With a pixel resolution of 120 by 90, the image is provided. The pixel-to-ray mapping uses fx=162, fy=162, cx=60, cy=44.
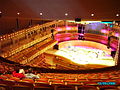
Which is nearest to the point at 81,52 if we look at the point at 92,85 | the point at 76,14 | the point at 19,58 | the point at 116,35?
the point at 116,35

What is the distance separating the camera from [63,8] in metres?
7.50

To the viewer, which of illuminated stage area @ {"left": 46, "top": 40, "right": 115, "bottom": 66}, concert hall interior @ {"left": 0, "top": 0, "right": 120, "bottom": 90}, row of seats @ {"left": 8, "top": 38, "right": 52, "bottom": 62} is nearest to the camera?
concert hall interior @ {"left": 0, "top": 0, "right": 120, "bottom": 90}

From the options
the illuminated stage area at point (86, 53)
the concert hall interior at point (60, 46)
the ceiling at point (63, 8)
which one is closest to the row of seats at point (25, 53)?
the concert hall interior at point (60, 46)

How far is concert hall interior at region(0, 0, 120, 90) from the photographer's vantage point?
5160mm

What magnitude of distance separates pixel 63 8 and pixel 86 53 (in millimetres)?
9874

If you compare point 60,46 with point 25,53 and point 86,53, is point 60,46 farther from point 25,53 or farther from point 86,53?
point 25,53

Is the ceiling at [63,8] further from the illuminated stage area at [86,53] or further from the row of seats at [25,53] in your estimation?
the illuminated stage area at [86,53]

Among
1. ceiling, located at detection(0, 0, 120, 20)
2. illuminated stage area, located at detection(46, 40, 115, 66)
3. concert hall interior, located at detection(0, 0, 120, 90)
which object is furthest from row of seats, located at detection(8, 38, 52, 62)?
ceiling, located at detection(0, 0, 120, 20)

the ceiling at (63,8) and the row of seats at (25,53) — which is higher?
the ceiling at (63,8)

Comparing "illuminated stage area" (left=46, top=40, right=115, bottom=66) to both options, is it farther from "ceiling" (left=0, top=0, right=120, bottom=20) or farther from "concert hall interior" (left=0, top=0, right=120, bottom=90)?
"ceiling" (left=0, top=0, right=120, bottom=20)

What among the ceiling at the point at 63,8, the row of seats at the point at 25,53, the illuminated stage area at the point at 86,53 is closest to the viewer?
the ceiling at the point at 63,8

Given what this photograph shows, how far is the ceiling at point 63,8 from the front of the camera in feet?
22.8

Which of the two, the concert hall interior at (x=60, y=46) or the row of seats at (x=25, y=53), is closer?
the concert hall interior at (x=60, y=46)

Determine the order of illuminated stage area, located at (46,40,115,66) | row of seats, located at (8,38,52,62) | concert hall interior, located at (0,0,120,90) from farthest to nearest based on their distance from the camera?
illuminated stage area, located at (46,40,115,66)
row of seats, located at (8,38,52,62)
concert hall interior, located at (0,0,120,90)
